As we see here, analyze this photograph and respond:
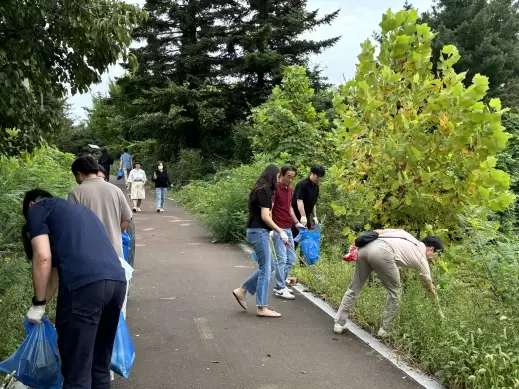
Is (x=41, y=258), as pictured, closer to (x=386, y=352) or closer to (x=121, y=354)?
(x=121, y=354)

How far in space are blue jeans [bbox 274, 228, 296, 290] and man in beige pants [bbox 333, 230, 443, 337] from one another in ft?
5.57

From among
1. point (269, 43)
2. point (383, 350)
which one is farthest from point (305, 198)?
point (269, 43)

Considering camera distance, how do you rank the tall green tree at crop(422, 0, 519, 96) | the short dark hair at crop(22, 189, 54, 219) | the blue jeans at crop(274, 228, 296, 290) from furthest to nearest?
the tall green tree at crop(422, 0, 519, 96) → the blue jeans at crop(274, 228, 296, 290) → the short dark hair at crop(22, 189, 54, 219)

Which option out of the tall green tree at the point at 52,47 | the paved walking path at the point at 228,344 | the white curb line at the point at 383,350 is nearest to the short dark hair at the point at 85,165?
the tall green tree at the point at 52,47

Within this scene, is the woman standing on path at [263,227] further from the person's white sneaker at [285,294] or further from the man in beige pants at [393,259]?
the man in beige pants at [393,259]

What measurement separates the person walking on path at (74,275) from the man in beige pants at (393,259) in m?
2.96

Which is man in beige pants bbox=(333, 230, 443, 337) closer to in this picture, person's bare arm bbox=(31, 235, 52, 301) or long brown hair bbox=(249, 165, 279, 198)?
long brown hair bbox=(249, 165, 279, 198)

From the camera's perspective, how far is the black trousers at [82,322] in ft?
10.8

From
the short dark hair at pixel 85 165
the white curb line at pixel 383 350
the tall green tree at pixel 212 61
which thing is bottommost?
the white curb line at pixel 383 350

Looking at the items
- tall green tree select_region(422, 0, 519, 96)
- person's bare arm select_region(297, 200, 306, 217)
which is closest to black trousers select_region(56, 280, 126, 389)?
person's bare arm select_region(297, 200, 306, 217)

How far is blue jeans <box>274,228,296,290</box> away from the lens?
7.42 metres

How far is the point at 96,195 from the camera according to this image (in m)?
4.78

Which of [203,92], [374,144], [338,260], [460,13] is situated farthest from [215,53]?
[374,144]

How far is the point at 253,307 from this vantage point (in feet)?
23.9
